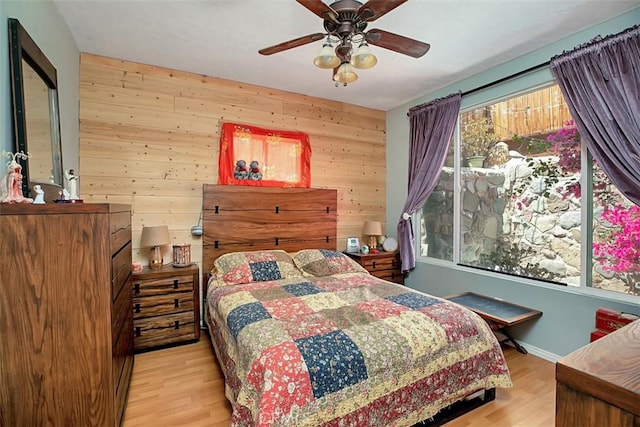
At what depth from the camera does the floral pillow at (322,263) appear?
10.5 ft

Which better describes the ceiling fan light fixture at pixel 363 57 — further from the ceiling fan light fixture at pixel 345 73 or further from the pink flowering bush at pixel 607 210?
the pink flowering bush at pixel 607 210

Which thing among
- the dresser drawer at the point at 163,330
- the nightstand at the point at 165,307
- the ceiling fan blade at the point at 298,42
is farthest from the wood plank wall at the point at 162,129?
the ceiling fan blade at the point at 298,42

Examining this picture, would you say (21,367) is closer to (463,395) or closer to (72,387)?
(72,387)

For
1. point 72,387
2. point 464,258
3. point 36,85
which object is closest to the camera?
point 72,387

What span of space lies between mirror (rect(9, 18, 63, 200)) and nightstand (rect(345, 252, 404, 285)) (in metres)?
3.03

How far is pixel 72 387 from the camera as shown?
1.42m

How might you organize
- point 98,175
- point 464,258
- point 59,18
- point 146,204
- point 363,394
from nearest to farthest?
point 363,394, point 59,18, point 98,175, point 146,204, point 464,258

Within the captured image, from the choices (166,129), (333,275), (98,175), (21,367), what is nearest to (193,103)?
(166,129)

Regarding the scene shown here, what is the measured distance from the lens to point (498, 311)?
270 centimetres

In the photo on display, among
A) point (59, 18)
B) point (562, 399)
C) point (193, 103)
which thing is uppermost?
point (59, 18)

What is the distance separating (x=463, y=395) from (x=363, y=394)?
2.54 ft

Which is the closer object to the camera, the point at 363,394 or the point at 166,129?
the point at 363,394

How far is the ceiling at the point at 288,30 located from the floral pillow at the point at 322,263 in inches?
77.4

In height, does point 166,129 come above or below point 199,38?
below
